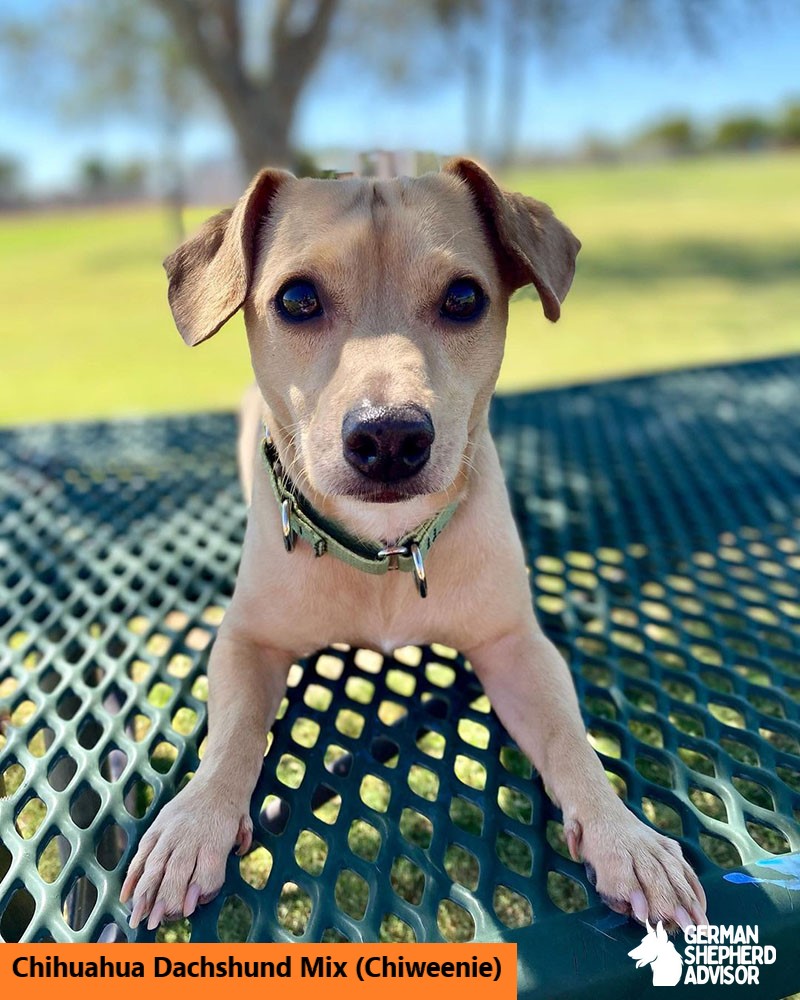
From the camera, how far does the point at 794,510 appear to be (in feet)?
11.0

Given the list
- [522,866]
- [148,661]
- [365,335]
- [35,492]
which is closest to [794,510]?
[522,866]

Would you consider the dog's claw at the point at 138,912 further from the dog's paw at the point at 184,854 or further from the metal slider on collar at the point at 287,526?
the metal slider on collar at the point at 287,526

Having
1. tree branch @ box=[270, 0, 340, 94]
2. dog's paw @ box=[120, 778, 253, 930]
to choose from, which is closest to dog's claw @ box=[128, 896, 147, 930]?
dog's paw @ box=[120, 778, 253, 930]

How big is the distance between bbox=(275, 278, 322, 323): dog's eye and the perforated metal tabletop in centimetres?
98

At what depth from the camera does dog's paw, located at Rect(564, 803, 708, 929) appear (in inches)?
60.6

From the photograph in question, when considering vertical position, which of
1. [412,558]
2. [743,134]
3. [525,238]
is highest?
[525,238]

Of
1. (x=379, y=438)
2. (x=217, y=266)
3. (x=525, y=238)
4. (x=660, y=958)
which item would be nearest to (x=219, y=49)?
(x=217, y=266)

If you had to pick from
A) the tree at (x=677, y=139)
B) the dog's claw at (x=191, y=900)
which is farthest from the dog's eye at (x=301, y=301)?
the tree at (x=677, y=139)

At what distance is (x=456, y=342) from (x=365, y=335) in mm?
252

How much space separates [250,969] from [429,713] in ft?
2.72

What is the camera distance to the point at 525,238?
7.04 ft

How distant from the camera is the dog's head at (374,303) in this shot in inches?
71.8

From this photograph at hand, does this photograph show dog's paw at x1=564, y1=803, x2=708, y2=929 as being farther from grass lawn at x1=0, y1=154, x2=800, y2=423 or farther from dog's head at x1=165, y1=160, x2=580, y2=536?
grass lawn at x1=0, y1=154, x2=800, y2=423

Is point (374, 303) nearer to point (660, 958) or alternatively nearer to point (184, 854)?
point (184, 854)
